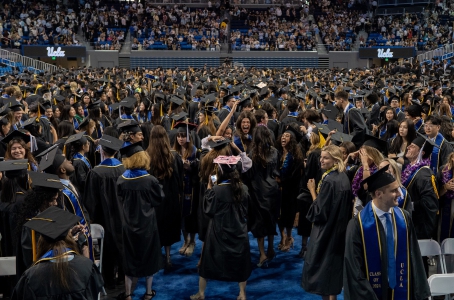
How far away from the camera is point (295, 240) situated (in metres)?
7.76

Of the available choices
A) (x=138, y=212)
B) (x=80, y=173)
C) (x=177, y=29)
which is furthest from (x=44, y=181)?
(x=177, y=29)

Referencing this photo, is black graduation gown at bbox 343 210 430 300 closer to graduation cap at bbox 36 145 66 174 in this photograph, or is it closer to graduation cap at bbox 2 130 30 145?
graduation cap at bbox 36 145 66 174

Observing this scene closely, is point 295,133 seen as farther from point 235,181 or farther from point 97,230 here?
point 97,230

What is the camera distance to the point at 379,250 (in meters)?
3.66

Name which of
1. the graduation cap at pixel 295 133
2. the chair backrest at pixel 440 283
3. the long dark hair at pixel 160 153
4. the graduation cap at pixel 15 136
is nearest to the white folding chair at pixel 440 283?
the chair backrest at pixel 440 283

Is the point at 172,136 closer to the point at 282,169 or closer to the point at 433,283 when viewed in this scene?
the point at 282,169

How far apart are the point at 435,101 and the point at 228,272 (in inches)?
292

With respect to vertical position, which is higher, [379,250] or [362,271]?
[379,250]

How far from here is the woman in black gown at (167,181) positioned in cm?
604

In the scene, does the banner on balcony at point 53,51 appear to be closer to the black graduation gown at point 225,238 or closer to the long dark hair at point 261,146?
the long dark hair at point 261,146

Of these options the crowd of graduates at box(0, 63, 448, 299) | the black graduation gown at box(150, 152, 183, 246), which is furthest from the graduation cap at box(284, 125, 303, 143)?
the black graduation gown at box(150, 152, 183, 246)

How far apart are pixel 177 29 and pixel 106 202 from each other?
30.8 metres

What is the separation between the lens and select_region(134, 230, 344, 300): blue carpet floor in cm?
590

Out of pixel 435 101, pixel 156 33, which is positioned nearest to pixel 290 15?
pixel 156 33
